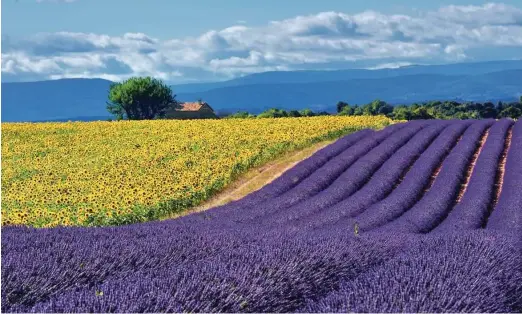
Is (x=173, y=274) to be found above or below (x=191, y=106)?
above

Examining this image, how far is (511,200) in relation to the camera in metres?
17.5

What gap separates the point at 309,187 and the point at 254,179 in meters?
3.45

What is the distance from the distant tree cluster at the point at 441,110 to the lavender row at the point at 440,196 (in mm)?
22938

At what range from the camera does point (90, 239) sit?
815 cm

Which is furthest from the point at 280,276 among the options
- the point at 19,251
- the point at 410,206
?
the point at 410,206

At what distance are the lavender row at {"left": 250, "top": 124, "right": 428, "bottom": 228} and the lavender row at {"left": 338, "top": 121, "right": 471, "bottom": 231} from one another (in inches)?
46.9

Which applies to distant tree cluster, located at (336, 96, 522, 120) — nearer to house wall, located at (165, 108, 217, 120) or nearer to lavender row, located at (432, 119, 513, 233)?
house wall, located at (165, 108, 217, 120)

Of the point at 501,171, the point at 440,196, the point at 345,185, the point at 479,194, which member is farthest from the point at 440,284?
the point at 501,171

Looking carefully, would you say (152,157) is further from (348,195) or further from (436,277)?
(436,277)

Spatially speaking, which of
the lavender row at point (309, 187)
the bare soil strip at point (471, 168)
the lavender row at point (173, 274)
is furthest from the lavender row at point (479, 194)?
the lavender row at point (173, 274)

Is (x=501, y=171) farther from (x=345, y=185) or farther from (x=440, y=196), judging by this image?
(x=345, y=185)

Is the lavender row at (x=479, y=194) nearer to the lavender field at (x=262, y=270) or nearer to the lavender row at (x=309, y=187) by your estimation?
the lavender field at (x=262, y=270)

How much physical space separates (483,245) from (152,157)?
67.5 ft

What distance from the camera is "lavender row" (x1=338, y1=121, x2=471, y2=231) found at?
15.6 meters
